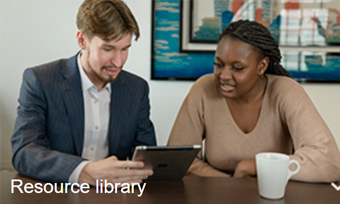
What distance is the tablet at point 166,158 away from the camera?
96cm

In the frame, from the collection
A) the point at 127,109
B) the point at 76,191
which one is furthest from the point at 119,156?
the point at 76,191

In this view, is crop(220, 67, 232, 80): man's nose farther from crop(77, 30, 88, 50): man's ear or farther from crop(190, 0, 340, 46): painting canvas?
crop(190, 0, 340, 46): painting canvas

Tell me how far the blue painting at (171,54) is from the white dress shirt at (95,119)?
952 millimetres

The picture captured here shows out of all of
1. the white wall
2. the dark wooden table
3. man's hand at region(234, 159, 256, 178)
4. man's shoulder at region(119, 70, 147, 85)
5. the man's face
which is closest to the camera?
the dark wooden table

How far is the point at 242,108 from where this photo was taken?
5.07 feet

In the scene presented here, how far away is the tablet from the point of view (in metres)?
0.96

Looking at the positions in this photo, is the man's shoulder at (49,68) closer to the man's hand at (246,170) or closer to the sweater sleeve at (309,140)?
the man's hand at (246,170)

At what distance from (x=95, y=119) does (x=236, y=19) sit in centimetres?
140

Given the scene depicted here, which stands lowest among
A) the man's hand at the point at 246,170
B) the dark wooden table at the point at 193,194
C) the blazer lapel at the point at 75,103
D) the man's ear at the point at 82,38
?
the man's hand at the point at 246,170

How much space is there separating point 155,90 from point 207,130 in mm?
1004

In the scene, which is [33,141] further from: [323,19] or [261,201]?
[323,19]

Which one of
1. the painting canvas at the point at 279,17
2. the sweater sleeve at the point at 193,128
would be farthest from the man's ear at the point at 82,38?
the painting canvas at the point at 279,17

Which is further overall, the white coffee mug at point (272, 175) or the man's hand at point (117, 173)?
the man's hand at point (117, 173)

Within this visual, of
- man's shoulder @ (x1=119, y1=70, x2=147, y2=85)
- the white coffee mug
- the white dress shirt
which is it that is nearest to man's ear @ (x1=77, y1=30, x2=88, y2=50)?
the white dress shirt
